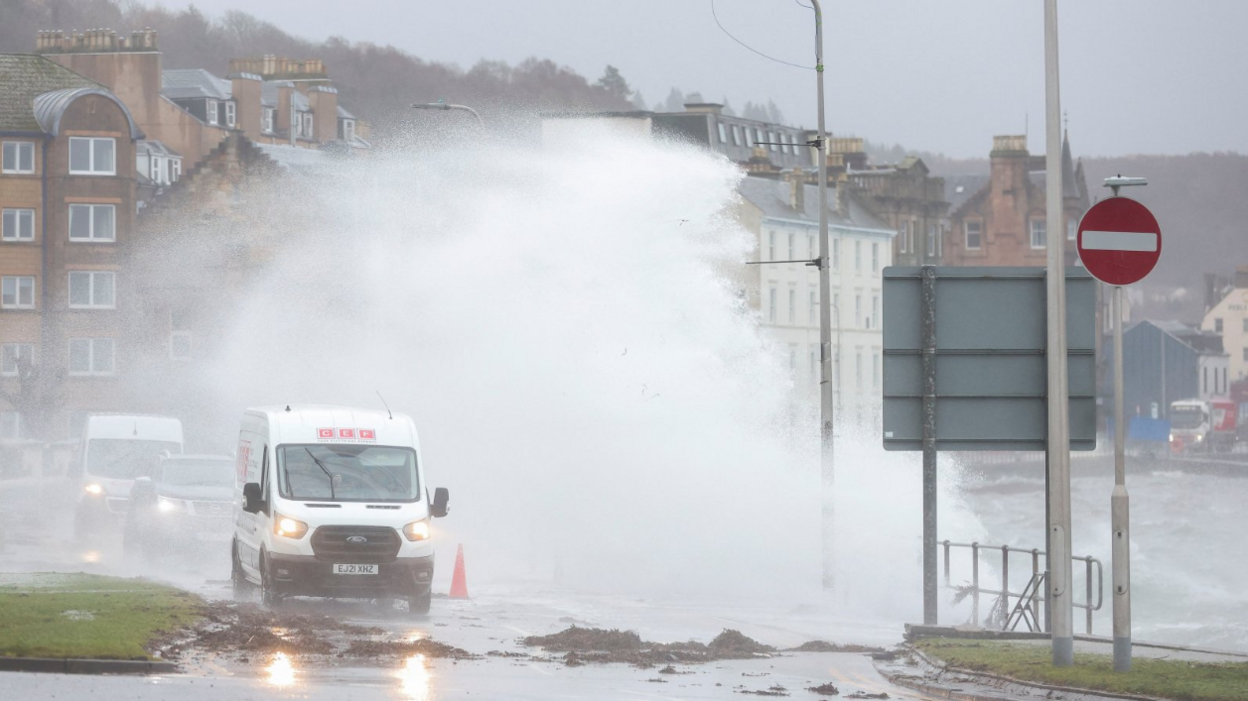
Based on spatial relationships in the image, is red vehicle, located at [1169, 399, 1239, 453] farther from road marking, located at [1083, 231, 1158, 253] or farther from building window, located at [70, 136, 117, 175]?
road marking, located at [1083, 231, 1158, 253]

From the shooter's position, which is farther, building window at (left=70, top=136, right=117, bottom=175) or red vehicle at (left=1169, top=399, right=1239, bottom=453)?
red vehicle at (left=1169, top=399, right=1239, bottom=453)

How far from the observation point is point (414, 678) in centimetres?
1486

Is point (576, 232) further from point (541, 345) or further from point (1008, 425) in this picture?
point (1008, 425)

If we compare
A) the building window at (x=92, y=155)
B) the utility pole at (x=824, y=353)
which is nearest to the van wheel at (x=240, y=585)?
Answer: the utility pole at (x=824, y=353)

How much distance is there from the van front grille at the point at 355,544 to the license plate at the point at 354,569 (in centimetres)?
5

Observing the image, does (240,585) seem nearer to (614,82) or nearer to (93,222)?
(93,222)

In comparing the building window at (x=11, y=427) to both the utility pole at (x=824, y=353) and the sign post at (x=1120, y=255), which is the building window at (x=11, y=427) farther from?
the sign post at (x=1120, y=255)

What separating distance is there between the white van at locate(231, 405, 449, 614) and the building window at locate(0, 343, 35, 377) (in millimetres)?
53205

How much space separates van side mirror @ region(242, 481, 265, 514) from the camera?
21.6 metres

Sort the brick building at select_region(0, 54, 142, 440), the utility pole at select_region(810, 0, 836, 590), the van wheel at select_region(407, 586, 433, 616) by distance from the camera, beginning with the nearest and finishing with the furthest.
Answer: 1. the van wheel at select_region(407, 586, 433, 616)
2. the utility pole at select_region(810, 0, 836, 590)
3. the brick building at select_region(0, 54, 142, 440)

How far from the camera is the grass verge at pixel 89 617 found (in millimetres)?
15062

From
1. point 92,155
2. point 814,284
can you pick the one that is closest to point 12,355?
point 92,155

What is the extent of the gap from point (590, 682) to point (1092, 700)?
4.05 meters

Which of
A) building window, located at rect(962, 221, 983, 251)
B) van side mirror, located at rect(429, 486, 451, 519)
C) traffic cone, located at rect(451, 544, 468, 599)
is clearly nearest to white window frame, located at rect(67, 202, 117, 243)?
traffic cone, located at rect(451, 544, 468, 599)
